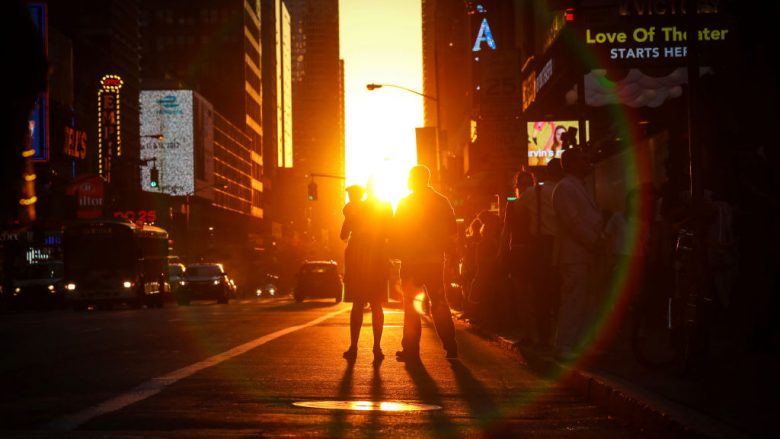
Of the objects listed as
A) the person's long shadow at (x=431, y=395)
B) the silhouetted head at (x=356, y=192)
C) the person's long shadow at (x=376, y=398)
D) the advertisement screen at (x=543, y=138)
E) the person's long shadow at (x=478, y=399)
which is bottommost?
the person's long shadow at (x=478, y=399)

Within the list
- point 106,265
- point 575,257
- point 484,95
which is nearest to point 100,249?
point 106,265

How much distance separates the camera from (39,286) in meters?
45.2

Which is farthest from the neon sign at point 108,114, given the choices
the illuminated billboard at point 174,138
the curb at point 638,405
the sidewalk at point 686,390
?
the curb at point 638,405

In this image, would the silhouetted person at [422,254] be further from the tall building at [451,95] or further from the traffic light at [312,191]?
the tall building at [451,95]

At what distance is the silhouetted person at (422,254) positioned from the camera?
12.5m

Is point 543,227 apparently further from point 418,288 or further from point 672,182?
point 672,182

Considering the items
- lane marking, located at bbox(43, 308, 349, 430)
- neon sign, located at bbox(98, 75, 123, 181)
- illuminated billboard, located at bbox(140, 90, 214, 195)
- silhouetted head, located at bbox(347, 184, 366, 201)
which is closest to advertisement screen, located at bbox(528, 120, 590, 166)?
silhouetted head, located at bbox(347, 184, 366, 201)

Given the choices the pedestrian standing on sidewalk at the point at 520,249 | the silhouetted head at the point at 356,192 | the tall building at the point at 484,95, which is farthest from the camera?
the tall building at the point at 484,95

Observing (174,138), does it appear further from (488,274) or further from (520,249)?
(520,249)

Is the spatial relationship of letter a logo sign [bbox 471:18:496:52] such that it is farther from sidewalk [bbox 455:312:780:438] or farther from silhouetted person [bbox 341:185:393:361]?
sidewalk [bbox 455:312:780:438]

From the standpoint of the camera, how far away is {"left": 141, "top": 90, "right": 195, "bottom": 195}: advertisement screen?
136 m

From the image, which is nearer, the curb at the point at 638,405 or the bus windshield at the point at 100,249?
the curb at the point at 638,405

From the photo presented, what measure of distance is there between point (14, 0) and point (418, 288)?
914 cm

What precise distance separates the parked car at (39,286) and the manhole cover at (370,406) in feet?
123
